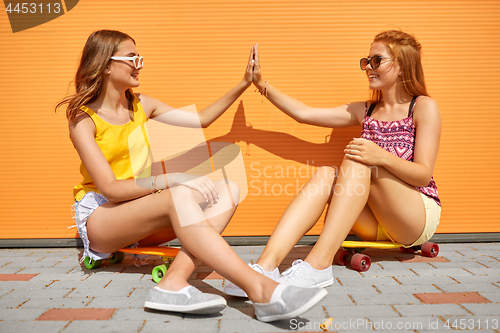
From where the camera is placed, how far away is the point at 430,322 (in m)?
1.96

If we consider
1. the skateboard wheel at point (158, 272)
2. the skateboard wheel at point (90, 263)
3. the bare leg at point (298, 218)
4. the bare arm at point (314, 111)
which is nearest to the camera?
the bare leg at point (298, 218)

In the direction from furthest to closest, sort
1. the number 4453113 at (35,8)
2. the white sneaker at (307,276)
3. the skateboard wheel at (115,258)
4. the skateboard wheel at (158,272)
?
the number 4453113 at (35,8) < the skateboard wheel at (115,258) < the skateboard wheel at (158,272) < the white sneaker at (307,276)

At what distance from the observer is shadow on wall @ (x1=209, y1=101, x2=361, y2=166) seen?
12.0 feet

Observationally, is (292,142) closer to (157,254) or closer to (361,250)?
(361,250)

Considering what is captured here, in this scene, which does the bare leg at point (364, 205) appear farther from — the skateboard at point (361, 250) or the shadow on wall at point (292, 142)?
the shadow on wall at point (292, 142)

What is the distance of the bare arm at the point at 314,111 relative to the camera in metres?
3.31

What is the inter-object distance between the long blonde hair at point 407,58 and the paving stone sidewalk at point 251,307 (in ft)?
4.69

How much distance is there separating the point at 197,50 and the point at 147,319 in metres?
2.47

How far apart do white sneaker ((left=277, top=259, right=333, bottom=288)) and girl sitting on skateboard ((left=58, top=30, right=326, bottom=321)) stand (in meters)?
0.44

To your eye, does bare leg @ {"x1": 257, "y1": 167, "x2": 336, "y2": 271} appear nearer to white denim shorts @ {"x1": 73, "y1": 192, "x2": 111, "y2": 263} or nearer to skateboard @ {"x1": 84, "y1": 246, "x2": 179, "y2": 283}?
skateboard @ {"x1": 84, "y1": 246, "x2": 179, "y2": 283}

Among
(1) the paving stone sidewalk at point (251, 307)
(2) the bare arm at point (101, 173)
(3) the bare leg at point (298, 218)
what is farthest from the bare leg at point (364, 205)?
(2) the bare arm at point (101, 173)

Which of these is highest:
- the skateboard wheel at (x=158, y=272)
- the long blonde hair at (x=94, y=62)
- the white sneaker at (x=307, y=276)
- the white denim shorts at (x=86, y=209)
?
the long blonde hair at (x=94, y=62)

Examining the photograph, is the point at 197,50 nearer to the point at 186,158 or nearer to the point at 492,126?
the point at 186,158

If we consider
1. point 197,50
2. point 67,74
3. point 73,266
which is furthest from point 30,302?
point 197,50
